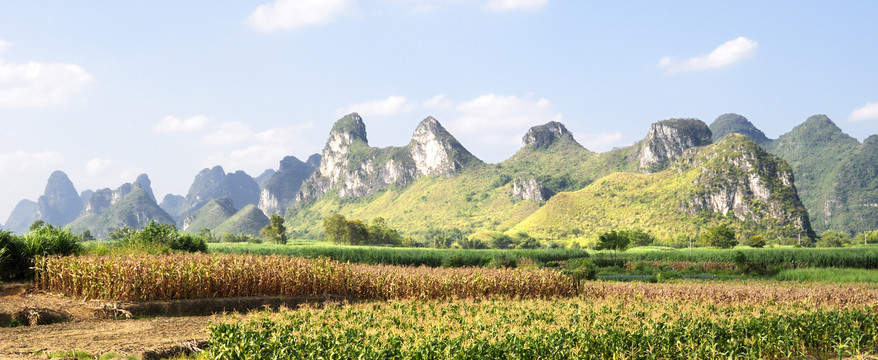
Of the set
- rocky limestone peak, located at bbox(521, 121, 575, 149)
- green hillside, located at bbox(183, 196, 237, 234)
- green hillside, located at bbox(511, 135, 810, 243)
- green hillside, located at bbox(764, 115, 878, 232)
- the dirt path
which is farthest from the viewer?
green hillside, located at bbox(183, 196, 237, 234)

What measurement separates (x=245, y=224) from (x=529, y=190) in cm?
8051

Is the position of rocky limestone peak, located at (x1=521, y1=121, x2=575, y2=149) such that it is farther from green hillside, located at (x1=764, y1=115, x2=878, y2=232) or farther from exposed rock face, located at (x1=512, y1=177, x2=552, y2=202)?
green hillside, located at (x1=764, y1=115, x2=878, y2=232)

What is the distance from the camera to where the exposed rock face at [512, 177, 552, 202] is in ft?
429

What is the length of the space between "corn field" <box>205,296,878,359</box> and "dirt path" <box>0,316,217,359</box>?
1355 mm

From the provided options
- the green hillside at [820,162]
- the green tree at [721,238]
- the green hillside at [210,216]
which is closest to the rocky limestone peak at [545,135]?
the green hillside at [820,162]

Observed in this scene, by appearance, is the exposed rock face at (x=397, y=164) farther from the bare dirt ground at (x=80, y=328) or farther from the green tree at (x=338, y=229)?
the bare dirt ground at (x=80, y=328)

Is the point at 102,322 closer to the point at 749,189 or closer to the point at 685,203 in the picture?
the point at 685,203

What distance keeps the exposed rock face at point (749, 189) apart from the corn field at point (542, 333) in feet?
314

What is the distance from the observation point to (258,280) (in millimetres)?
15523

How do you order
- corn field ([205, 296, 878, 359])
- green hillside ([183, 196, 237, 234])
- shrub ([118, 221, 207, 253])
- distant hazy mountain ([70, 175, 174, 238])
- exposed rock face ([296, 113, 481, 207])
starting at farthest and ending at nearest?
green hillside ([183, 196, 237, 234])
distant hazy mountain ([70, 175, 174, 238])
exposed rock face ([296, 113, 481, 207])
shrub ([118, 221, 207, 253])
corn field ([205, 296, 878, 359])

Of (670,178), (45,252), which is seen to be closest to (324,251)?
(45,252)

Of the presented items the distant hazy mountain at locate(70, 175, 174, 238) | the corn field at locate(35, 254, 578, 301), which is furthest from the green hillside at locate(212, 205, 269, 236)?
the corn field at locate(35, 254, 578, 301)

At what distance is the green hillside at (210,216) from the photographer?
18462 centimetres

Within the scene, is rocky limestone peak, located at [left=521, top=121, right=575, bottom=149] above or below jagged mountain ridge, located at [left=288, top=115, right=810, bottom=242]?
above
